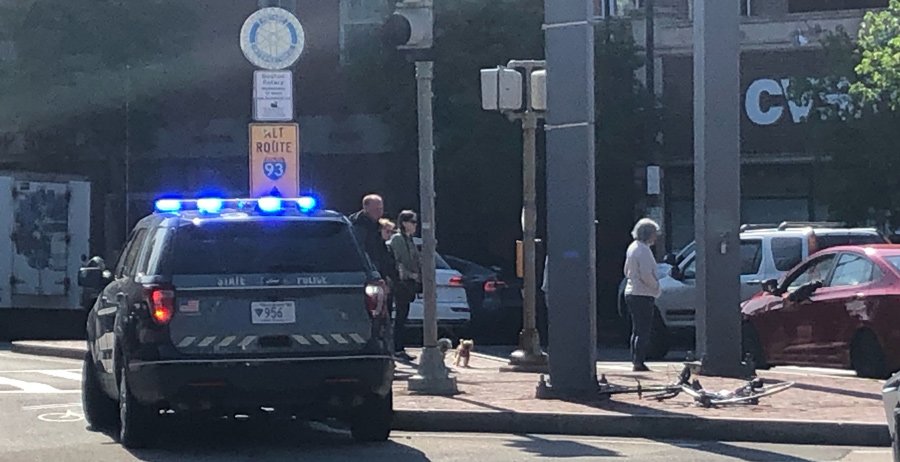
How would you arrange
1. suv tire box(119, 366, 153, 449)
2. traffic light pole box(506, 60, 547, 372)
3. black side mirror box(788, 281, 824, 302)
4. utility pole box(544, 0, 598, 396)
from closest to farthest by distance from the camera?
suv tire box(119, 366, 153, 449) < utility pole box(544, 0, 598, 396) < black side mirror box(788, 281, 824, 302) < traffic light pole box(506, 60, 547, 372)

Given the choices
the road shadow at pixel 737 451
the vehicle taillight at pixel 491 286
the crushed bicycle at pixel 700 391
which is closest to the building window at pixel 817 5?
the vehicle taillight at pixel 491 286

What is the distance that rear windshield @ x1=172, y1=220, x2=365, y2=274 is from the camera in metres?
10.6

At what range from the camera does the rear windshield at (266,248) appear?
10633mm

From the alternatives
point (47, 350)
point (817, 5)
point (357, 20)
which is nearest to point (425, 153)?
point (47, 350)

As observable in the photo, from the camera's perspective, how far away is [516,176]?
28938mm

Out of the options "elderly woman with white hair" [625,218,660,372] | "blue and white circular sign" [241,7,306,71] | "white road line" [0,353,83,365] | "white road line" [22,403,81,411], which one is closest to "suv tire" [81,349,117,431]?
"white road line" [22,403,81,411]

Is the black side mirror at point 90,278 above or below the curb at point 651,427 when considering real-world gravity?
above

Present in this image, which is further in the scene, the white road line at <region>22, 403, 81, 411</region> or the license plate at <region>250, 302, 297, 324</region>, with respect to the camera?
the white road line at <region>22, 403, 81, 411</region>

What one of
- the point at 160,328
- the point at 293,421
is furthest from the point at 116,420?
the point at 160,328

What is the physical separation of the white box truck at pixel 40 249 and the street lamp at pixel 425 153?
1332 centimetres

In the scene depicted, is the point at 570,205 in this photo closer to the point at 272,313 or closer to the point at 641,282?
the point at 641,282

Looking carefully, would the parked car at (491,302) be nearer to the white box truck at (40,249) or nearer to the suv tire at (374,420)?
the white box truck at (40,249)

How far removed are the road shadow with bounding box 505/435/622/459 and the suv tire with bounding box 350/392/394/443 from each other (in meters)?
0.86

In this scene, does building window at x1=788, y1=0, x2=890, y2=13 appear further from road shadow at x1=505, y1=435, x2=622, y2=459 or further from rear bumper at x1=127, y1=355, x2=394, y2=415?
rear bumper at x1=127, y1=355, x2=394, y2=415
